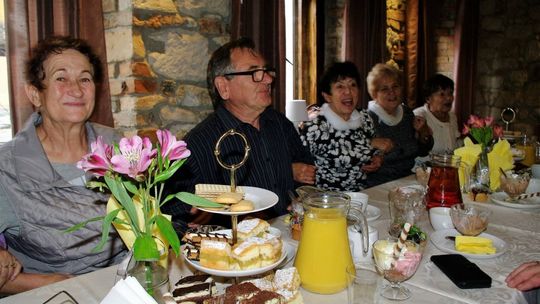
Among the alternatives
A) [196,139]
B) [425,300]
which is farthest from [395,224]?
[196,139]

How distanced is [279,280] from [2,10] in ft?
7.03

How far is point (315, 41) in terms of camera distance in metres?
4.29

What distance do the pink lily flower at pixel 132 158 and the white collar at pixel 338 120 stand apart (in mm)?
2090

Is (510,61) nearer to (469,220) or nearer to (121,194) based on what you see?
(469,220)

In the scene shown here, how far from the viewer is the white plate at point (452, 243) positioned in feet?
4.12

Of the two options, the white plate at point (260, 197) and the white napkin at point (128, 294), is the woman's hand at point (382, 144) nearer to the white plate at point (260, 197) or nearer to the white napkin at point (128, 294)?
the white plate at point (260, 197)

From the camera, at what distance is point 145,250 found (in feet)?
2.77

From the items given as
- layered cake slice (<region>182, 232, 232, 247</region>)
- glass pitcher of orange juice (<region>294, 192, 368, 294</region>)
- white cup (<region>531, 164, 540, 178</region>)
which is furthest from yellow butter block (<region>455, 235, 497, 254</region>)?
white cup (<region>531, 164, 540, 178</region>)

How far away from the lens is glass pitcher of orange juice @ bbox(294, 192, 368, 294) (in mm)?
1058

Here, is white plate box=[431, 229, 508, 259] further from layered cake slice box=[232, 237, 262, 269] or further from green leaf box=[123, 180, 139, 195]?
green leaf box=[123, 180, 139, 195]

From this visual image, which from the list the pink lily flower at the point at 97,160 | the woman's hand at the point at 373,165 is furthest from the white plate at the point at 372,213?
the woman's hand at the point at 373,165

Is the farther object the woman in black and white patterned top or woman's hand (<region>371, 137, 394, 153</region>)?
woman's hand (<region>371, 137, 394, 153</region>)

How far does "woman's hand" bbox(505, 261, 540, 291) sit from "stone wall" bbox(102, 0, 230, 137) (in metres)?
1.92

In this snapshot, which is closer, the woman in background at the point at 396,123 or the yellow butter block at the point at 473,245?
the yellow butter block at the point at 473,245
